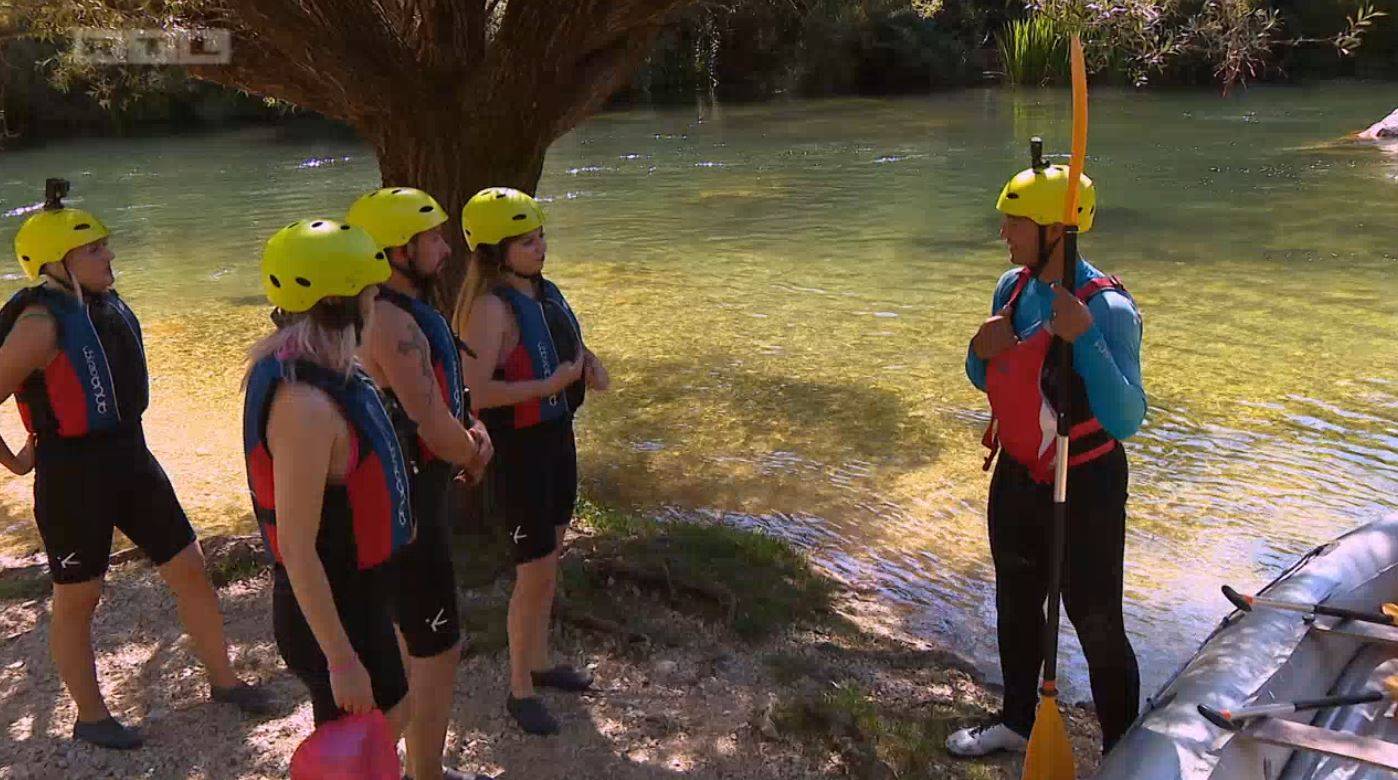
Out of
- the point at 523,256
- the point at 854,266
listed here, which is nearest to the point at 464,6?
the point at 523,256

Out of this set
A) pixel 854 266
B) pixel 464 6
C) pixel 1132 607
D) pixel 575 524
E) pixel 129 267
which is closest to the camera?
pixel 464 6

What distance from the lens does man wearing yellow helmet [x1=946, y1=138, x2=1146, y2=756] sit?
3.04m

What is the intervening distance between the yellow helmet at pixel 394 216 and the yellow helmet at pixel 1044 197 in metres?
1.53

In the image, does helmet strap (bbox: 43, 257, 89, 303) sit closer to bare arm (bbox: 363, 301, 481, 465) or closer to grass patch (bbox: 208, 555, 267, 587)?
bare arm (bbox: 363, 301, 481, 465)

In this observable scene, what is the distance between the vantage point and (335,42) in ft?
15.0

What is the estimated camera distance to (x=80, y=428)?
11.3 ft

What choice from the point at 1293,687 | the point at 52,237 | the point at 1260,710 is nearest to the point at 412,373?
the point at 52,237

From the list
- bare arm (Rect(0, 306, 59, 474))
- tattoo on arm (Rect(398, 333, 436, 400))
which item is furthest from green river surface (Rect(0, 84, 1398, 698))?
bare arm (Rect(0, 306, 59, 474))

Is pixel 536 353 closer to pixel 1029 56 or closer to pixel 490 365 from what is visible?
pixel 490 365

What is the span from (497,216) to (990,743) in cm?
221

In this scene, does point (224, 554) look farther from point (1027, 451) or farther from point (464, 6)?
point (1027, 451)

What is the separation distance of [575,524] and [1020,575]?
8.80ft

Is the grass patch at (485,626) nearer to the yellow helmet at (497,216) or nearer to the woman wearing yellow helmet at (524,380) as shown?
the woman wearing yellow helmet at (524,380)

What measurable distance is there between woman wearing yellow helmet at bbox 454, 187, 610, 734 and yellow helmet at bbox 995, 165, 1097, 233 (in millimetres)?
1317
